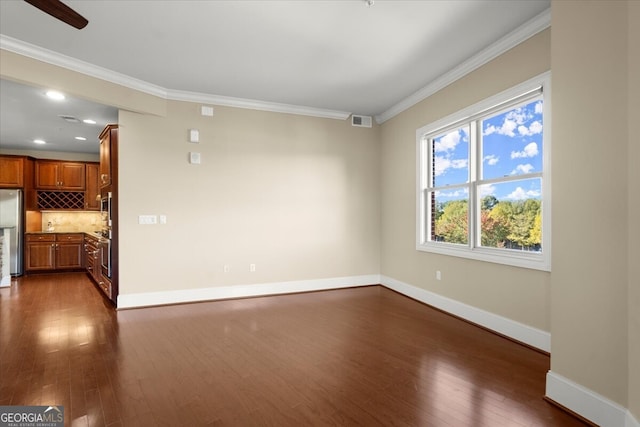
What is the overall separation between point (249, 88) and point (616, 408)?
4785 mm

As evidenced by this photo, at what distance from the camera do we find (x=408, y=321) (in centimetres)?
385

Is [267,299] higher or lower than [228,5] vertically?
lower

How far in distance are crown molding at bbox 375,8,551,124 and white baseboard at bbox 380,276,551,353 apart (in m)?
2.81

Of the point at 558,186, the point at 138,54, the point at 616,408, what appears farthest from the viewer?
the point at 138,54

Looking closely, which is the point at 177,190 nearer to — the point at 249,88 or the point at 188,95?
the point at 188,95

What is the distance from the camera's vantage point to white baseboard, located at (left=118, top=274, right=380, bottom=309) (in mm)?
4438

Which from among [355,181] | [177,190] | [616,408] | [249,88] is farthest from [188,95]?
[616,408]

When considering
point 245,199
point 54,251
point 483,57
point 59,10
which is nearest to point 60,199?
point 54,251

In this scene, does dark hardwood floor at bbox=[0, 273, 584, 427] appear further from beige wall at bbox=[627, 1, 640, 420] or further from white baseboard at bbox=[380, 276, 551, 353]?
beige wall at bbox=[627, 1, 640, 420]

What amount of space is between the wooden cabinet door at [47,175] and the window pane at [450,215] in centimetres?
820

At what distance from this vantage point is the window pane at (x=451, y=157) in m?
4.10

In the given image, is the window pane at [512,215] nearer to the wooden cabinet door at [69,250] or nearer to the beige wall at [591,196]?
the beige wall at [591,196]

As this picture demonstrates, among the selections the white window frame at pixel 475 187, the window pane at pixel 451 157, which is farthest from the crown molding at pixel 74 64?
the window pane at pixel 451 157

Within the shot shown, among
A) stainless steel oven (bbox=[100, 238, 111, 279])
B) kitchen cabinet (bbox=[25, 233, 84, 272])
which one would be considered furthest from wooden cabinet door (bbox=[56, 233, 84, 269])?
stainless steel oven (bbox=[100, 238, 111, 279])
